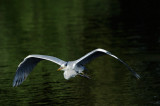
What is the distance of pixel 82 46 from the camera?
19.1 metres

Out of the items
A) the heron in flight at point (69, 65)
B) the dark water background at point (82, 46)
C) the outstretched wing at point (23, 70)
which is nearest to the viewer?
the heron in flight at point (69, 65)

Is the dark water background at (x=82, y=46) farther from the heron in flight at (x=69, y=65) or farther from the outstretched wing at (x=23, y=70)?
the heron in flight at (x=69, y=65)

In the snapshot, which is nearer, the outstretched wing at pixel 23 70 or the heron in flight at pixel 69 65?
the heron in flight at pixel 69 65

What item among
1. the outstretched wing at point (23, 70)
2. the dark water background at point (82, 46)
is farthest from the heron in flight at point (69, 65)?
the dark water background at point (82, 46)

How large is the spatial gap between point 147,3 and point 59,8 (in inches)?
272

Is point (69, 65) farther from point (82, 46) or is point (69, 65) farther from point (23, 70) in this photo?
point (82, 46)

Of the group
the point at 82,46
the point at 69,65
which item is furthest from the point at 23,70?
the point at 82,46

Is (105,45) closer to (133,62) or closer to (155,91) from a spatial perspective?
(133,62)

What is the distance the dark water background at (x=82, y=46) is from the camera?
11.8 m

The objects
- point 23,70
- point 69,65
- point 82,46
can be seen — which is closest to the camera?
point 69,65

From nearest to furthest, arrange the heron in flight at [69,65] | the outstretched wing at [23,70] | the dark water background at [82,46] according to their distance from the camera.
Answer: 1. the heron in flight at [69,65]
2. the outstretched wing at [23,70]
3. the dark water background at [82,46]

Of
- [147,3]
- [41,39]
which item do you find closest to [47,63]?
[41,39]

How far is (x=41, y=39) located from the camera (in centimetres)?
2172

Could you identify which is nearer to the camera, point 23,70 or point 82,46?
point 23,70
